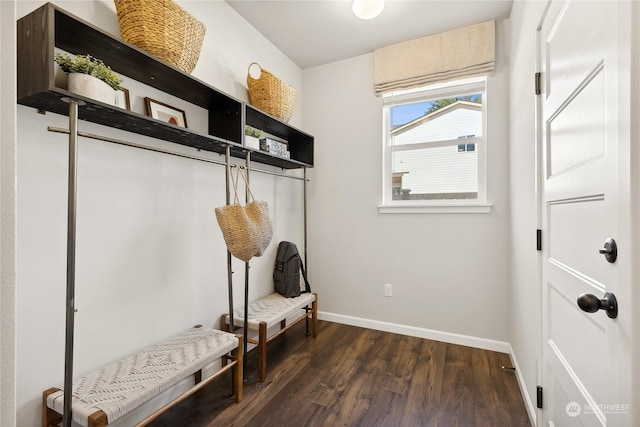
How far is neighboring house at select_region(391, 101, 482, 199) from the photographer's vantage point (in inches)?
99.0

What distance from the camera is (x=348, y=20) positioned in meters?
2.32

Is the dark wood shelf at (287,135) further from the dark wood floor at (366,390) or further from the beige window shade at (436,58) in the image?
the dark wood floor at (366,390)

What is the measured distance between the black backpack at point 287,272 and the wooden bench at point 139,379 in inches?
33.3

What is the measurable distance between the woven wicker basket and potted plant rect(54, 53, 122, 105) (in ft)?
0.82

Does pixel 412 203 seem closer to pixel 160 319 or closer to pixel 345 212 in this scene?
pixel 345 212

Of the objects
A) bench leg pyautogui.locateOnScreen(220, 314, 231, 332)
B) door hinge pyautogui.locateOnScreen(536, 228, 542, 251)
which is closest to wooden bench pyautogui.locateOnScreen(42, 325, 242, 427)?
bench leg pyautogui.locateOnScreen(220, 314, 231, 332)

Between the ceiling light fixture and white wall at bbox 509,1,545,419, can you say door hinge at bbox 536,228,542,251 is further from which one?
the ceiling light fixture

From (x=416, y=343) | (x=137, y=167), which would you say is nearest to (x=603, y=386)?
(x=416, y=343)

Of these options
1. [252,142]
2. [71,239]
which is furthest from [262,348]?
[252,142]

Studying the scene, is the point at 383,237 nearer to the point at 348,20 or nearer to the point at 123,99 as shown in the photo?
the point at 348,20

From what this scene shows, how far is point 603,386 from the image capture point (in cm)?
76

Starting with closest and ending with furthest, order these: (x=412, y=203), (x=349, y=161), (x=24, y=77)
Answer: (x=24, y=77), (x=412, y=203), (x=349, y=161)

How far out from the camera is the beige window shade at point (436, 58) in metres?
2.34

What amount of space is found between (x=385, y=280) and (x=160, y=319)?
188 centimetres
